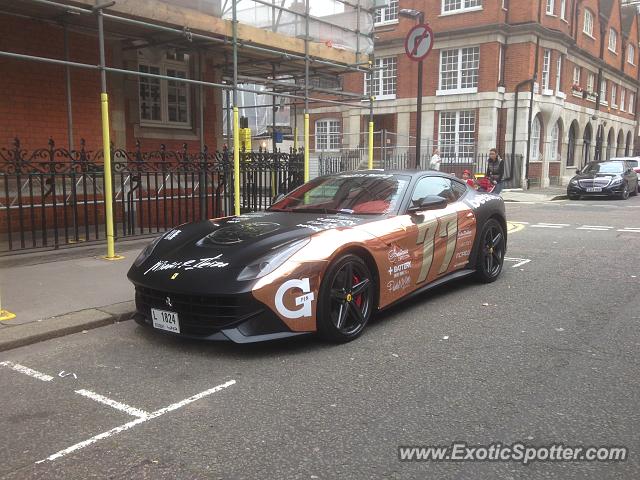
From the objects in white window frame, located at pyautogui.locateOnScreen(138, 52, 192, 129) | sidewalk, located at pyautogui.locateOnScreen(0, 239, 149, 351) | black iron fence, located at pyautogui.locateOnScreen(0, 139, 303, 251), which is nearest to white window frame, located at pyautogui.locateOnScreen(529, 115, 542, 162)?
black iron fence, located at pyautogui.locateOnScreen(0, 139, 303, 251)

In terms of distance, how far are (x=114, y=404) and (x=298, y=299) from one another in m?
1.47

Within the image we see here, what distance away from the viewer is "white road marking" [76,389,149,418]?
344 centimetres

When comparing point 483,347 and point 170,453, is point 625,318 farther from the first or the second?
point 170,453

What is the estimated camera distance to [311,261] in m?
4.38

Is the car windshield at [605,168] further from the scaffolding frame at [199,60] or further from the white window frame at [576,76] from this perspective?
the scaffolding frame at [199,60]

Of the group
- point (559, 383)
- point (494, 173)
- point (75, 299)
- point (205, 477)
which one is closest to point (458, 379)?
point (559, 383)

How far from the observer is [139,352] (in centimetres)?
453

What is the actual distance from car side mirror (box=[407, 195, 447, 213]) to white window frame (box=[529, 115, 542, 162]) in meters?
24.1

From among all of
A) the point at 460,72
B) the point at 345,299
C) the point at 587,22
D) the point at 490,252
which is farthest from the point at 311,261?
A: the point at 587,22

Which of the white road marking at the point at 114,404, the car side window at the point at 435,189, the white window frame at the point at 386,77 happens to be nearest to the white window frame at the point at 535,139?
the white window frame at the point at 386,77

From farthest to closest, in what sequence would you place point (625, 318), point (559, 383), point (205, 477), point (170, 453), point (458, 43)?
1. point (458, 43)
2. point (625, 318)
3. point (559, 383)
4. point (170, 453)
5. point (205, 477)

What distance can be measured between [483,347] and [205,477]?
2676 millimetres

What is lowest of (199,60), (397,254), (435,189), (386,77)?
(397,254)

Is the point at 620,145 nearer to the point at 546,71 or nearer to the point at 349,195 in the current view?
the point at 546,71
